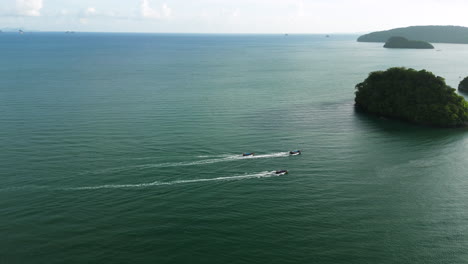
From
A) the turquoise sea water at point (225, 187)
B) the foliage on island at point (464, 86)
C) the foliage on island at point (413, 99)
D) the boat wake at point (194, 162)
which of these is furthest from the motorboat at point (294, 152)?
the foliage on island at point (464, 86)

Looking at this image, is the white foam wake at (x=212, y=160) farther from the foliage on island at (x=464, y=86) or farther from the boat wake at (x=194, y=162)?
the foliage on island at (x=464, y=86)

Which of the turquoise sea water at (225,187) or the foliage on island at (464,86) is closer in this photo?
the turquoise sea water at (225,187)

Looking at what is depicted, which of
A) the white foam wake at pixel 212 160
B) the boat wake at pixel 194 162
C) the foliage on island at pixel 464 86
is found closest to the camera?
the boat wake at pixel 194 162

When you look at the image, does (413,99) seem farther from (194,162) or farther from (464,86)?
(194,162)

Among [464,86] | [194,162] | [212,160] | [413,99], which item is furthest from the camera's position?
[464,86]

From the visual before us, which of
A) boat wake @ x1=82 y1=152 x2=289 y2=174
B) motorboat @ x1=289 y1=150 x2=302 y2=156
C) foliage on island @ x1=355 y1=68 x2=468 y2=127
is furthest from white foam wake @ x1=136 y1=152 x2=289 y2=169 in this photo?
foliage on island @ x1=355 y1=68 x2=468 y2=127

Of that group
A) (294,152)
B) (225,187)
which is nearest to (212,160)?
(225,187)

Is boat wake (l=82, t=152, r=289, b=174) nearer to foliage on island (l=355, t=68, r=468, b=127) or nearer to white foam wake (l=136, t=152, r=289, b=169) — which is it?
white foam wake (l=136, t=152, r=289, b=169)

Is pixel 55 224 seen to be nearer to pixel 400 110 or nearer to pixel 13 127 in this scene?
pixel 13 127
